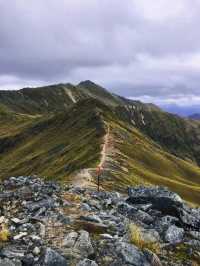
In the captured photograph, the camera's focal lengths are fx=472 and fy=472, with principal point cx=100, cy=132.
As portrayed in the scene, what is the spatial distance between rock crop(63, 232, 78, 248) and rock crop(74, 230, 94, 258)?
17 centimetres

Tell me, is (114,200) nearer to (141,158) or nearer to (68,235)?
(68,235)

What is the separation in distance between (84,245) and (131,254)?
6.52ft

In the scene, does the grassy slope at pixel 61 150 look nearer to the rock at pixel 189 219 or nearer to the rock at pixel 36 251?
the rock at pixel 189 219

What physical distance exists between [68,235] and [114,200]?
24.3ft

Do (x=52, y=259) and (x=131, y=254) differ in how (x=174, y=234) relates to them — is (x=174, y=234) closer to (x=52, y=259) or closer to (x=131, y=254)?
(x=131, y=254)

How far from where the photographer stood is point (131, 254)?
19.6 meters

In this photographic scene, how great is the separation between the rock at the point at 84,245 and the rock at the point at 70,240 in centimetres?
17

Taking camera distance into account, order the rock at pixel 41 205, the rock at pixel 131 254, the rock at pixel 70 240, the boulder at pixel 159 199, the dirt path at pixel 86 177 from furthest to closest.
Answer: the dirt path at pixel 86 177 → the boulder at pixel 159 199 → the rock at pixel 41 205 → the rock at pixel 70 240 → the rock at pixel 131 254

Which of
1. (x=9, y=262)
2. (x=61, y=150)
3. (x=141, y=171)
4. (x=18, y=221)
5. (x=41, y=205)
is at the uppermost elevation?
(x=41, y=205)

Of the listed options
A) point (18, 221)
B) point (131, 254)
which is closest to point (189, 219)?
point (131, 254)

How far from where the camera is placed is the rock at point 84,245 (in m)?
19.2

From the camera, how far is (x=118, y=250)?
771 inches

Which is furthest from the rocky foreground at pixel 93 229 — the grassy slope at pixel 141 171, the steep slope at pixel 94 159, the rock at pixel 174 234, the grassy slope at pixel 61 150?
the grassy slope at pixel 61 150

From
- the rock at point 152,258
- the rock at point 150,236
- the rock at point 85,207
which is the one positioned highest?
the rock at point 85,207
